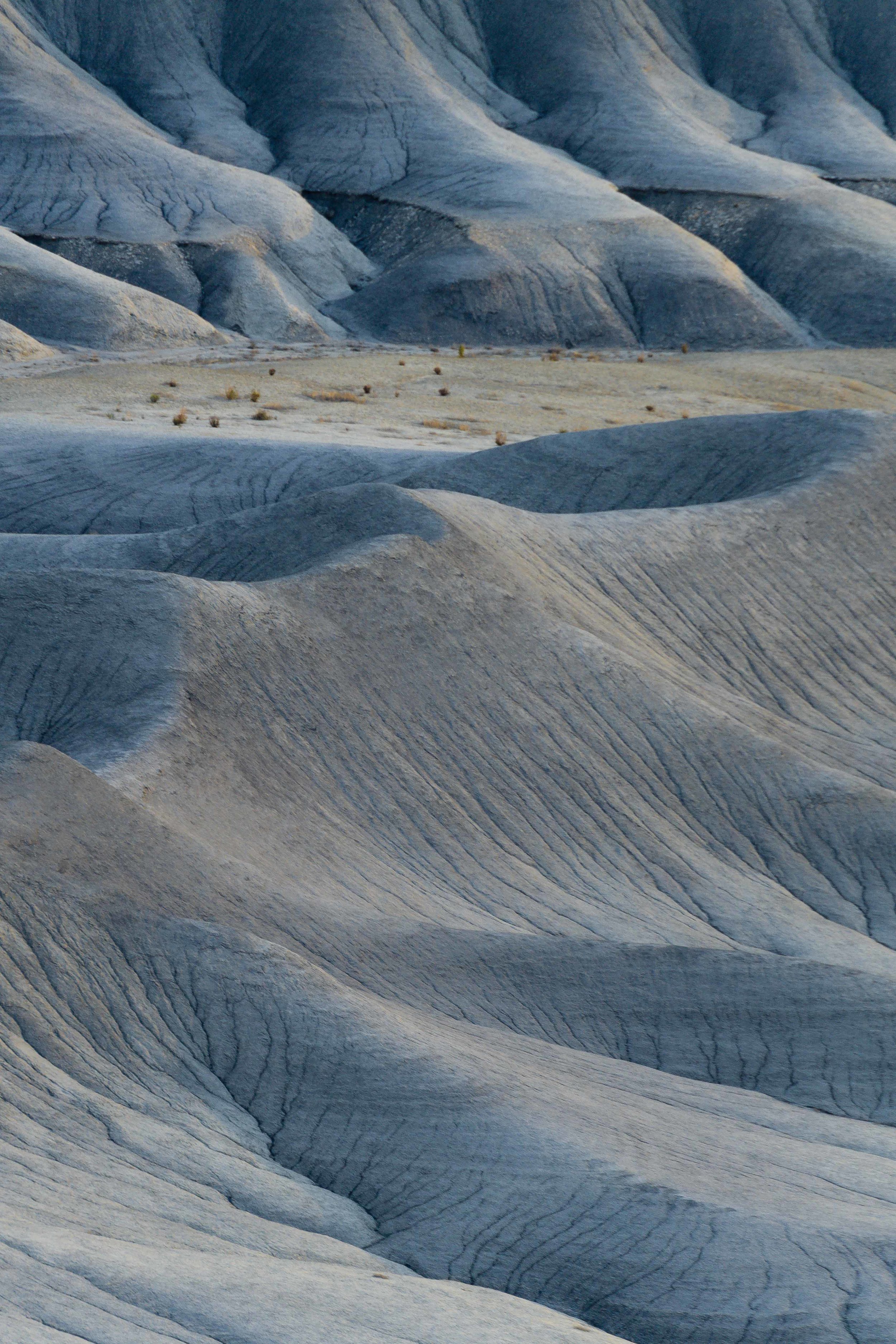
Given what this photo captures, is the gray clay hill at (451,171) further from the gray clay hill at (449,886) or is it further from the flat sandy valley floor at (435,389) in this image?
the gray clay hill at (449,886)

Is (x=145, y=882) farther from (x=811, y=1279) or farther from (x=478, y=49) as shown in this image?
(x=478, y=49)

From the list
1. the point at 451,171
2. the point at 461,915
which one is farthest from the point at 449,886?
the point at 451,171

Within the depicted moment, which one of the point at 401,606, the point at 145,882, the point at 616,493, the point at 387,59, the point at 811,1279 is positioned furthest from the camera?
the point at 387,59

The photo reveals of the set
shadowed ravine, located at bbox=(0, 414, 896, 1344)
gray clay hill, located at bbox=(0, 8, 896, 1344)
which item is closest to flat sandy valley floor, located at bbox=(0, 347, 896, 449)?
gray clay hill, located at bbox=(0, 8, 896, 1344)

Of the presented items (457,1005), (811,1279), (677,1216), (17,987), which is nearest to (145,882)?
(17,987)

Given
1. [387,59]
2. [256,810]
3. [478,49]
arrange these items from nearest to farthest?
[256,810] < [387,59] < [478,49]

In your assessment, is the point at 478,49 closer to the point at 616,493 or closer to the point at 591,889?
the point at 616,493

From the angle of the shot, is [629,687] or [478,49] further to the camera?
[478,49]

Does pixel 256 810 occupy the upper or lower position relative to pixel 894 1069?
lower

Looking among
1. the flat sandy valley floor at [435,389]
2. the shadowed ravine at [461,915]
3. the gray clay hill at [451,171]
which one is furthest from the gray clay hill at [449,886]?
the gray clay hill at [451,171]
